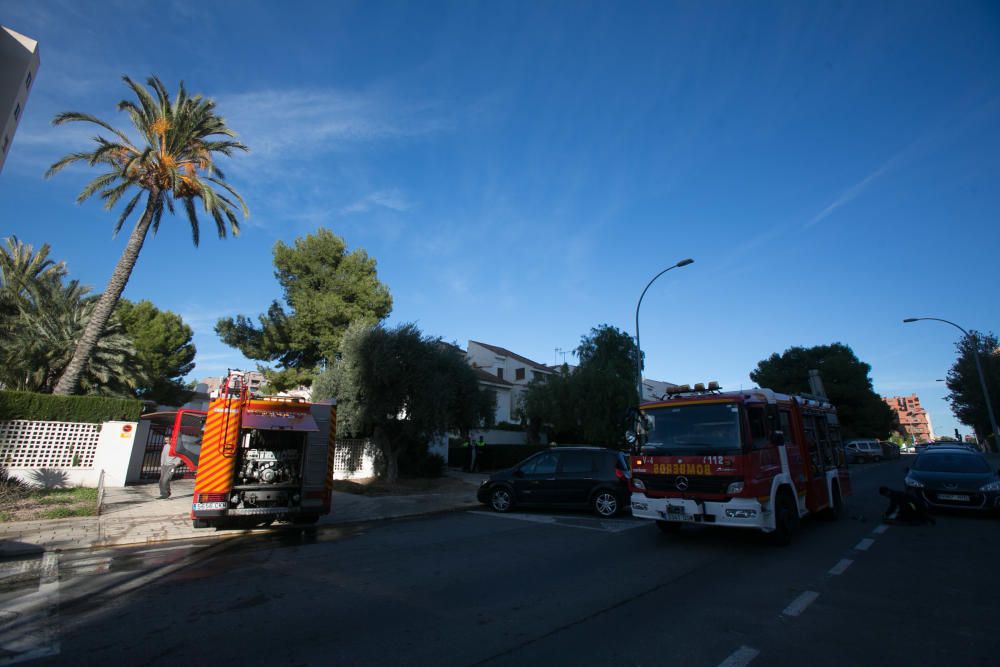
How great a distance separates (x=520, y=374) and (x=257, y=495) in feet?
133

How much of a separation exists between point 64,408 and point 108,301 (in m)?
4.39

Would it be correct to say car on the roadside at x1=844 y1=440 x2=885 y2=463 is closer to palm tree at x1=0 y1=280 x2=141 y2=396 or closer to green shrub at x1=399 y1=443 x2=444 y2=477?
green shrub at x1=399 y1=443 x2=444 y2=477

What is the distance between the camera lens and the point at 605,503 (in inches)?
470

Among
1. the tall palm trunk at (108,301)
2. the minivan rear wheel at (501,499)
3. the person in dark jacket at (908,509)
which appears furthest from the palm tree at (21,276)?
the person in dark jacket at (908,509)

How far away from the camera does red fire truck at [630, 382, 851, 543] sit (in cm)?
759

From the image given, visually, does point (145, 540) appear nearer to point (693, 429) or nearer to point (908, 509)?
point (693, 429)

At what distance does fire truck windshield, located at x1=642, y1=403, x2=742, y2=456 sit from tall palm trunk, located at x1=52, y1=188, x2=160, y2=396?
59.2ft

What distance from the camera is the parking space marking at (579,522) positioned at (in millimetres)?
10305

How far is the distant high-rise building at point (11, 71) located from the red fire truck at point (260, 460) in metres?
8.28

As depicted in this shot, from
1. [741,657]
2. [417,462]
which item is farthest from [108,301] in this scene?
[741,657]

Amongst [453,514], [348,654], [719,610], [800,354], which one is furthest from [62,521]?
[800,354]

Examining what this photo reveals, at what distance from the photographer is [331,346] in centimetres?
2712

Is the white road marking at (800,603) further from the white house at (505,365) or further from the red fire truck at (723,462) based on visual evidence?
the white house at (505,365)

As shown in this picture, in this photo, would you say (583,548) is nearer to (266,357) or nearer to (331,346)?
(331,346)
